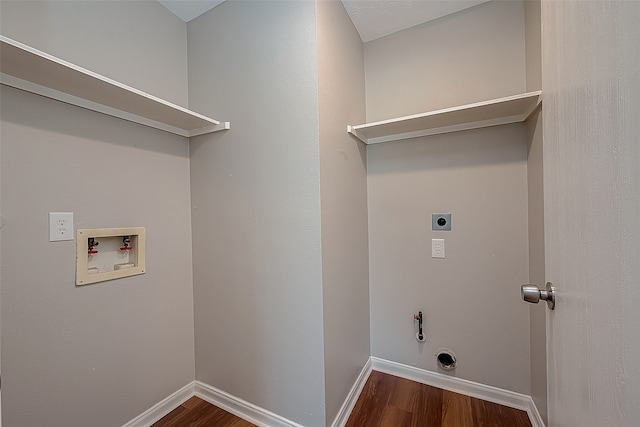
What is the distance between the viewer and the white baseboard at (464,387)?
146 cm

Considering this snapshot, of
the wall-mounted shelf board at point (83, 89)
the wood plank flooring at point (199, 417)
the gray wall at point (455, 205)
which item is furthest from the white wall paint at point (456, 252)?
the wall-mounted shelf board at point (83, 89)

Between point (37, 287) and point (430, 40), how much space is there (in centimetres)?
261

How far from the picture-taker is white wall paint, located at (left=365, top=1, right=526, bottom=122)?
1.50m

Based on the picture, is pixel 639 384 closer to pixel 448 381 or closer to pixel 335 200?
pixel 335 200

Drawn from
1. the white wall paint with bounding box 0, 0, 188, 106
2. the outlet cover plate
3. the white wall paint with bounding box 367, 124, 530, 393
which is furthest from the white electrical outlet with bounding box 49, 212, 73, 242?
the outlet cover plate

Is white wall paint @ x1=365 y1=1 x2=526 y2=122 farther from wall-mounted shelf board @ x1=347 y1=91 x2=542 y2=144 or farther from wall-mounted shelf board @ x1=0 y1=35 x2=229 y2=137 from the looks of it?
wall-mounted shelf board @ x1=0 y1=35 x2=229 y2=137

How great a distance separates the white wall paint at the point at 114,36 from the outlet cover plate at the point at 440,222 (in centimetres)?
192

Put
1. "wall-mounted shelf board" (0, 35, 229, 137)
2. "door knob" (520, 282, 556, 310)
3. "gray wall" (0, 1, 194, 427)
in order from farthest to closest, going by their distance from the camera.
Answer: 1. "gray wall" (0, 1, 194, 427)
2. "wall-mounted shelf board" (0, 35, 229, 137)
3. "door knob" (520, 282, 556, 310)

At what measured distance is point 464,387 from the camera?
1.62m

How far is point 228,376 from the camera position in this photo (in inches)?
61.1

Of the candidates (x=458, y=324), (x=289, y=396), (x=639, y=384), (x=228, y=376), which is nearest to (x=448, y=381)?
(x=458, y=324)

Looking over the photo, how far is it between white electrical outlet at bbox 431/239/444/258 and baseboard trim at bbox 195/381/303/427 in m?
1.32

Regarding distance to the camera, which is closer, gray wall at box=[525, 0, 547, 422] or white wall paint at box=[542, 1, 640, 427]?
white wall paint at box=[542, 1, 640, 427]

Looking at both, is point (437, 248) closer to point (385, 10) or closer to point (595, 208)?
point (595, 208)
